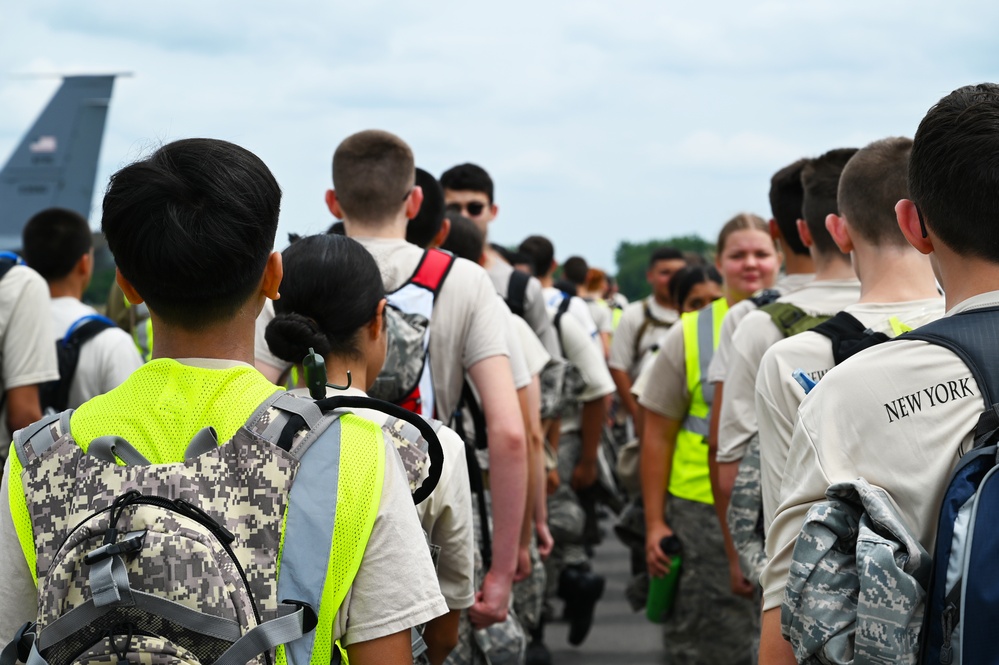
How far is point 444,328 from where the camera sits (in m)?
3.62

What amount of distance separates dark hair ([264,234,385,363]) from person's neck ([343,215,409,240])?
103cm

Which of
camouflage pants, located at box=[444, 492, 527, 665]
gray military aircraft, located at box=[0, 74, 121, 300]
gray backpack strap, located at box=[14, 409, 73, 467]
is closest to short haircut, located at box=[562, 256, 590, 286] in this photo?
camouflage pants, located at box=[444, 492, 527, 665]

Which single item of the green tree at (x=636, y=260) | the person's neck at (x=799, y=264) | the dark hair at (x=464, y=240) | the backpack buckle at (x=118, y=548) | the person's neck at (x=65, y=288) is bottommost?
the green tree at (x=636, y=260)

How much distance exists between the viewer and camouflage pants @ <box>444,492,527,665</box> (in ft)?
11.2

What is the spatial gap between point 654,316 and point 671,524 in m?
4.21

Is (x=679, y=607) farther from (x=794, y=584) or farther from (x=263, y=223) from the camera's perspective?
(x=263, y=223)

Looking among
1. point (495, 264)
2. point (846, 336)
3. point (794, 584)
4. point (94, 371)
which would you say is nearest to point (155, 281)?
point (794, 584)

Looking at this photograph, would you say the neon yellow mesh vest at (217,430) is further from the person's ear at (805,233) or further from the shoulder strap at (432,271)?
the person's ear at (805,233)

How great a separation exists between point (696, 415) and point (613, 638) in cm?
306

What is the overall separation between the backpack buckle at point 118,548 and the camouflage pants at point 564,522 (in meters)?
5.67

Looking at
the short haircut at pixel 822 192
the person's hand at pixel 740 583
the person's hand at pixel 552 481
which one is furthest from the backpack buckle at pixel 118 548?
the person's hand at pixel 552 481

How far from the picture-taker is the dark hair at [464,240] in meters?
5.40

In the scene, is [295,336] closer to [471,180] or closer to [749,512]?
[749,512]

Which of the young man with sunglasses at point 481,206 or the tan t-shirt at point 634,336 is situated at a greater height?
the young man with sunglasses at point 481,206
